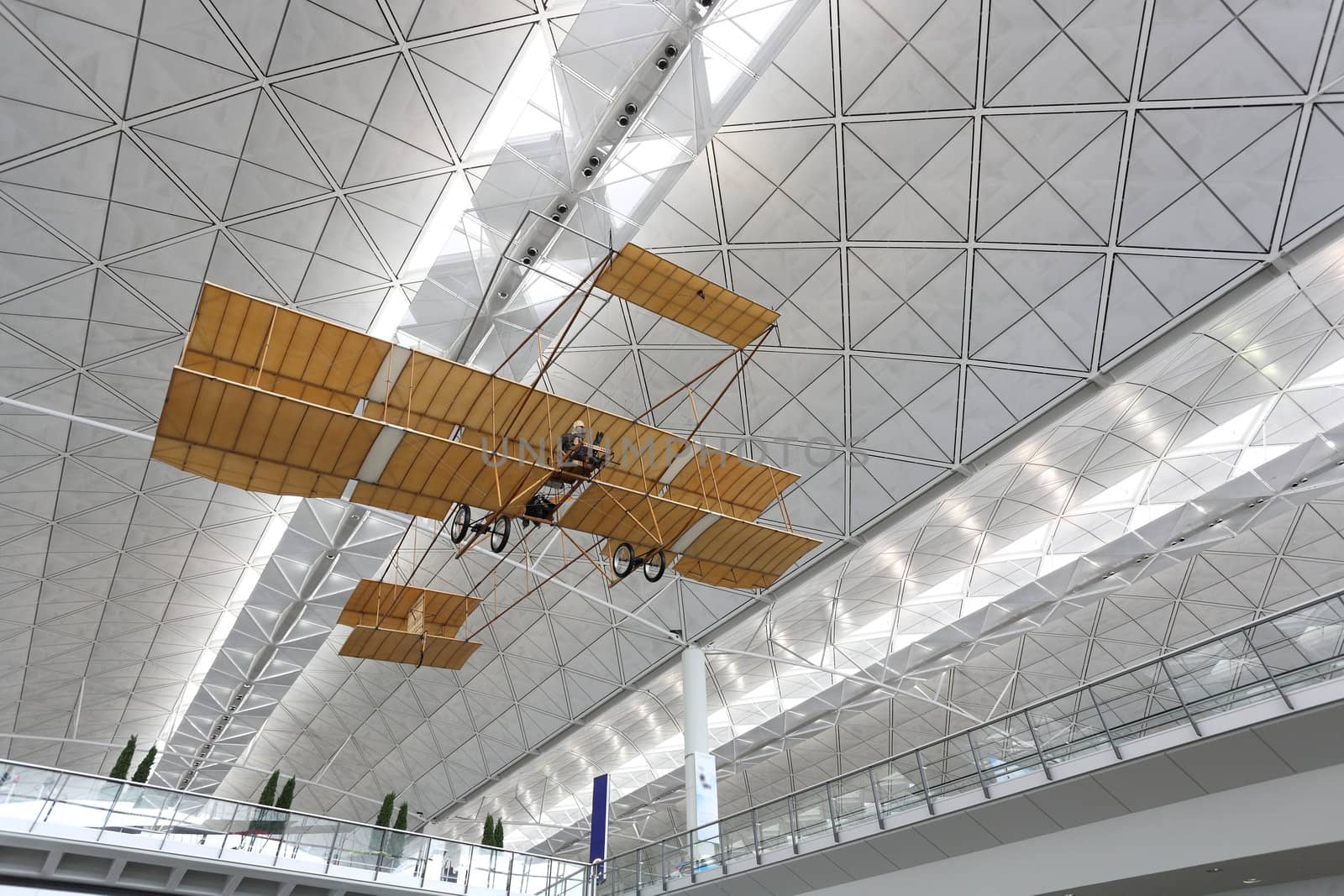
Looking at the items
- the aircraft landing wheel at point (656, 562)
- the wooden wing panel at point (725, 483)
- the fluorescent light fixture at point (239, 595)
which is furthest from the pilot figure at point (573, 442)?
the fluorescent light fixture at point (239, 595)

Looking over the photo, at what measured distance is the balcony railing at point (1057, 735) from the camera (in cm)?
1305

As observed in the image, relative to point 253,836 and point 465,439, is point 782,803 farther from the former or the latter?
point 253,836

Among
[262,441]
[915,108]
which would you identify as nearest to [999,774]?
[915,108]

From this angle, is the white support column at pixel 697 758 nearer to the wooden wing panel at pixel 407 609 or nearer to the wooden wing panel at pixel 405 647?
the wooden wing panel at pixel 405 647

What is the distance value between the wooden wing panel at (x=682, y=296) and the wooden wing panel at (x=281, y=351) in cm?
531

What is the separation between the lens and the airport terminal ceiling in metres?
17.6

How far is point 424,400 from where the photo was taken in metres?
18.9

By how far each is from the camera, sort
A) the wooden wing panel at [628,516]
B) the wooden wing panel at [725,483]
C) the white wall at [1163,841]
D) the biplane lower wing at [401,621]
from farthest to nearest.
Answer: the biplane lower wing at [401,621]
the wooden wing panel at [725,483]
the wooden wing panel at [628,516]
the white wall at [1163,841]

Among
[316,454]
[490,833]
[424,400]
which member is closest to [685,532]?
[424,400]

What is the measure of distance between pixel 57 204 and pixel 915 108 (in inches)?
817

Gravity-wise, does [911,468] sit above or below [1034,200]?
below

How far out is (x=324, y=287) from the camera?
73.8ft

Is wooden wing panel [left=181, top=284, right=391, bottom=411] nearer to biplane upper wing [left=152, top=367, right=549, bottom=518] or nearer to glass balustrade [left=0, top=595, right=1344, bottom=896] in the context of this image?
biplane upper wing [left=152, top=367, right=549, bottom=518]

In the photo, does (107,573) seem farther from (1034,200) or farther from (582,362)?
(1034,200)
